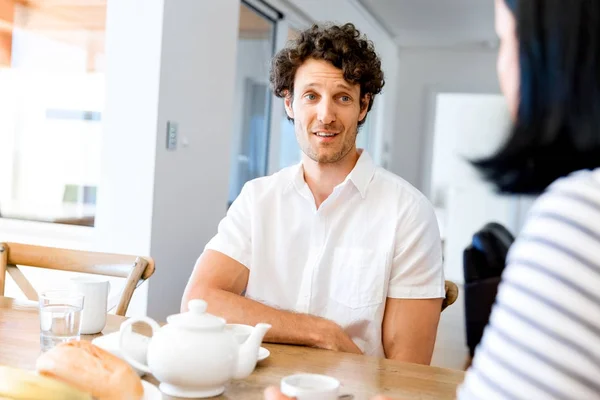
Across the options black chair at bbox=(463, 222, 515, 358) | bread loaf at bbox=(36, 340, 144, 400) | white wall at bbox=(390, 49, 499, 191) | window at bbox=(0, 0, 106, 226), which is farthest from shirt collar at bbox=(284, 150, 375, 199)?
white wall at bbox=(390, 49, 499, 191)

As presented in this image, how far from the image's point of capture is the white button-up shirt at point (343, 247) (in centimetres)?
169

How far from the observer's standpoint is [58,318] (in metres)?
1.25

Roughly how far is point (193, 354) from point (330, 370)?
333 mm

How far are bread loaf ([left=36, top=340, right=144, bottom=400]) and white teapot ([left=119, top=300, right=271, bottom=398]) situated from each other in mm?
64

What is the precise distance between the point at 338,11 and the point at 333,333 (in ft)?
14.4

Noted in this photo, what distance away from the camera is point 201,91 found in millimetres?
3119

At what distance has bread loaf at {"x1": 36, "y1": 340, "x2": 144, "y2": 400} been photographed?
917 mm

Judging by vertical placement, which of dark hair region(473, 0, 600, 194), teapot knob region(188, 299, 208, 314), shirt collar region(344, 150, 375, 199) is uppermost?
dark hair region(473, 0, 600, 194)

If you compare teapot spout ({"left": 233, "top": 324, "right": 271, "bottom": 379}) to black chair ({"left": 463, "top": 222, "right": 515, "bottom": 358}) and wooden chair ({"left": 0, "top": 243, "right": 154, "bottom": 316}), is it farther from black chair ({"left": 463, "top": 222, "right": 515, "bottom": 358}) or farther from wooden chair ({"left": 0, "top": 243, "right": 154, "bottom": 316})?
black chair ({"left": 463, "top": 222, "right": 515, "bottom": 358})

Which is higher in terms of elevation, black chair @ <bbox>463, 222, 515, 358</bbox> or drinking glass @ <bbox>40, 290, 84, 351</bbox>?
drinking glass @ <bbox>40, 290, 84, 351</bbox>

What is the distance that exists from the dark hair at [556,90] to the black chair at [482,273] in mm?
3291

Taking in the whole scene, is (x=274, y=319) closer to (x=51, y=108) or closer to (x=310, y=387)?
(x=310, y=387)

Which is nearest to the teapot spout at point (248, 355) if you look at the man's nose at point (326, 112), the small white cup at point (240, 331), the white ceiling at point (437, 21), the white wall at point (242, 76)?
the small white cup at point (240, 331)

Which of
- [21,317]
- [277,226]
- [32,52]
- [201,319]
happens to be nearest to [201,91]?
[32,52]
